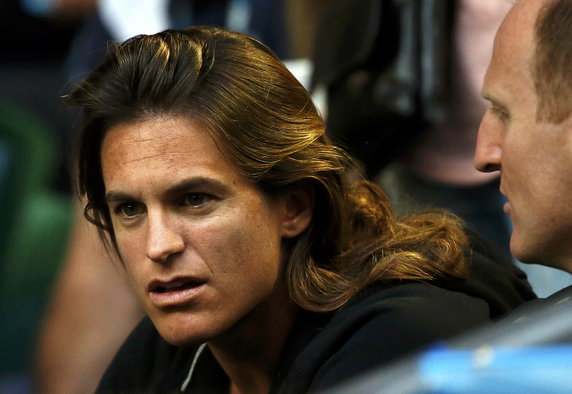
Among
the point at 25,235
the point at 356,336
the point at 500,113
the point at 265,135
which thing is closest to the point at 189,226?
the point at 265,135

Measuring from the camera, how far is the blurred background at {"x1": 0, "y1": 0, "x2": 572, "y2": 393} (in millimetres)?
3924

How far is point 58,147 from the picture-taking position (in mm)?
5102

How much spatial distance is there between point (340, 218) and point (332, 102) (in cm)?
126

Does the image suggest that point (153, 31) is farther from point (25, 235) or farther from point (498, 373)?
point (498, 373)

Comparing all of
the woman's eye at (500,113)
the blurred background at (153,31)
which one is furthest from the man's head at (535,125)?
the blurred background at (153,31)

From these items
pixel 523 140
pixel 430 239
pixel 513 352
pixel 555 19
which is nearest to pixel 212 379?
pixel 430 239

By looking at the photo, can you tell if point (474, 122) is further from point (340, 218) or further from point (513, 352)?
point (513, 352)

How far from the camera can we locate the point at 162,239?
8.52ft

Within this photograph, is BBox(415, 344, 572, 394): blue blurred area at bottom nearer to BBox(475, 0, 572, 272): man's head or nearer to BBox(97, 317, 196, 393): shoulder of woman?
BBox(475, 0, 572, 272): man's head

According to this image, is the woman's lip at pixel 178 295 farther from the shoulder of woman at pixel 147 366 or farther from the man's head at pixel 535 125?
the man's head at pixel 535 125

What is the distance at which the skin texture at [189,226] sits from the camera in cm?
264

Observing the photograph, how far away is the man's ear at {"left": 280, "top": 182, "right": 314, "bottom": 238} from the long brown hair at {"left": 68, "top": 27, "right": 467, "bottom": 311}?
0.02m

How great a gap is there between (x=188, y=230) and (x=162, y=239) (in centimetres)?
7

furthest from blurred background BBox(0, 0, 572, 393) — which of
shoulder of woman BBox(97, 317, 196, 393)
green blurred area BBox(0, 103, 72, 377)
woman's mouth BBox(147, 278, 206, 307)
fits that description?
woman's mouth BBox(147, 278, 206, 307)
